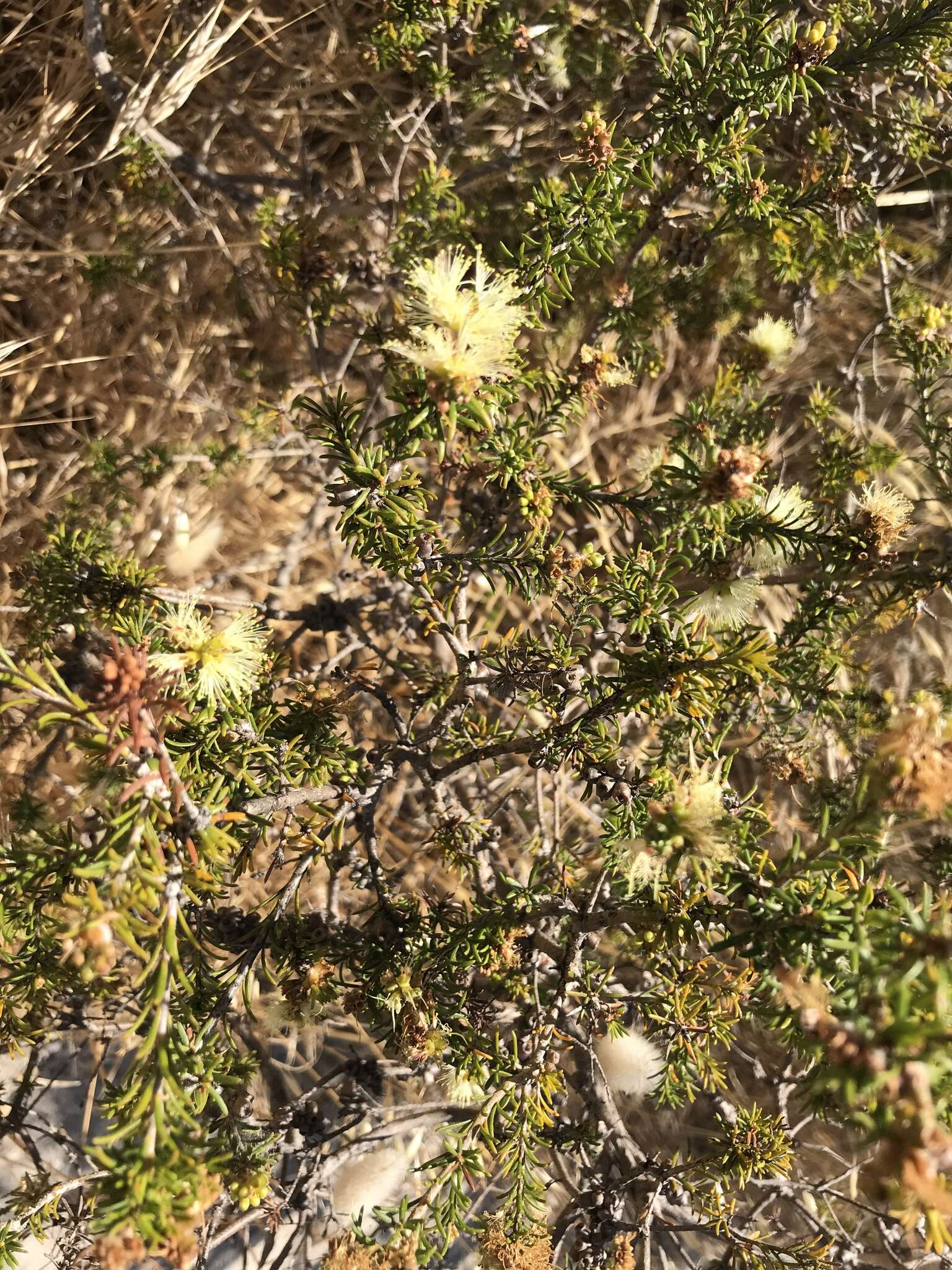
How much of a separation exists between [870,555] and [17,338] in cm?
154

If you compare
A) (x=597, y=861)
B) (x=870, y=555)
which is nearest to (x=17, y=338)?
(x=597, y=861)

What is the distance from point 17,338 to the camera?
61.0 inches

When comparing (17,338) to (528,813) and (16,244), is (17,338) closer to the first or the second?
(16,244)

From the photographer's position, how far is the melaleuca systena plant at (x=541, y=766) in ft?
1.64

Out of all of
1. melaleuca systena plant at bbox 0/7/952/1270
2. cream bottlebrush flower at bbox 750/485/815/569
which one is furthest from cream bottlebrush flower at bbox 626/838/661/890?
cream bottlebrush flower at bbox 750/485/815/569

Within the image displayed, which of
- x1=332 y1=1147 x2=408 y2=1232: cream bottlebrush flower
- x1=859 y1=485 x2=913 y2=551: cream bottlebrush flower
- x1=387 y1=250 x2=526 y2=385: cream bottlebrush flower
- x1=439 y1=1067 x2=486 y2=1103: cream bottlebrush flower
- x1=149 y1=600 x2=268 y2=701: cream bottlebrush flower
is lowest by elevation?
x1=332 y1=1147 x2=408 y2=1232: cream bottlebrush flower

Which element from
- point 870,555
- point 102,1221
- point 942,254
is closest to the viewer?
point 102,1221

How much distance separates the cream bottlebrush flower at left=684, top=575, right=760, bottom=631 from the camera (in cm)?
83

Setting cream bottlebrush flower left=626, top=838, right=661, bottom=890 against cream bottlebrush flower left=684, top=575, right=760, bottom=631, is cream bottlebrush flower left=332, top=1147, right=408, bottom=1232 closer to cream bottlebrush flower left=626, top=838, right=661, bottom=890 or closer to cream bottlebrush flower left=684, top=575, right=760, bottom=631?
cream bottlebrush flower left=626, top=838, right=661, bottom=890

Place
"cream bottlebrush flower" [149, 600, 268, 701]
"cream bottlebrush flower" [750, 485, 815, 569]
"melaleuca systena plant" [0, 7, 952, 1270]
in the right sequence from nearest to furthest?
"melaleuca systena plant" [0, 7, 952, 1270] → "cream bottlebrush flower" [149, 600, 268, 701] → "cream bottlebrush flower" [750, 485, 815, 569]

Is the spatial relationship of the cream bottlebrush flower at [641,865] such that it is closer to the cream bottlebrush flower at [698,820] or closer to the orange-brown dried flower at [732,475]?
the cream bottlebrush flower at [698,820]

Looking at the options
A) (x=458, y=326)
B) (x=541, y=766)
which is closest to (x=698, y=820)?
(x=541, y=766)

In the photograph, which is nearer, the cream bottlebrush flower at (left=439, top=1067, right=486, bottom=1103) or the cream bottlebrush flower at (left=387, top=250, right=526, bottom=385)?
the cream bottlebrush flower at (left=387, top=250, right=526, bottom=385)

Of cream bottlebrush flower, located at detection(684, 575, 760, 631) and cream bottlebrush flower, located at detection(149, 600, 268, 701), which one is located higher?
cream bottlebrush flower, located at detection(149, 600, 268, 701)
